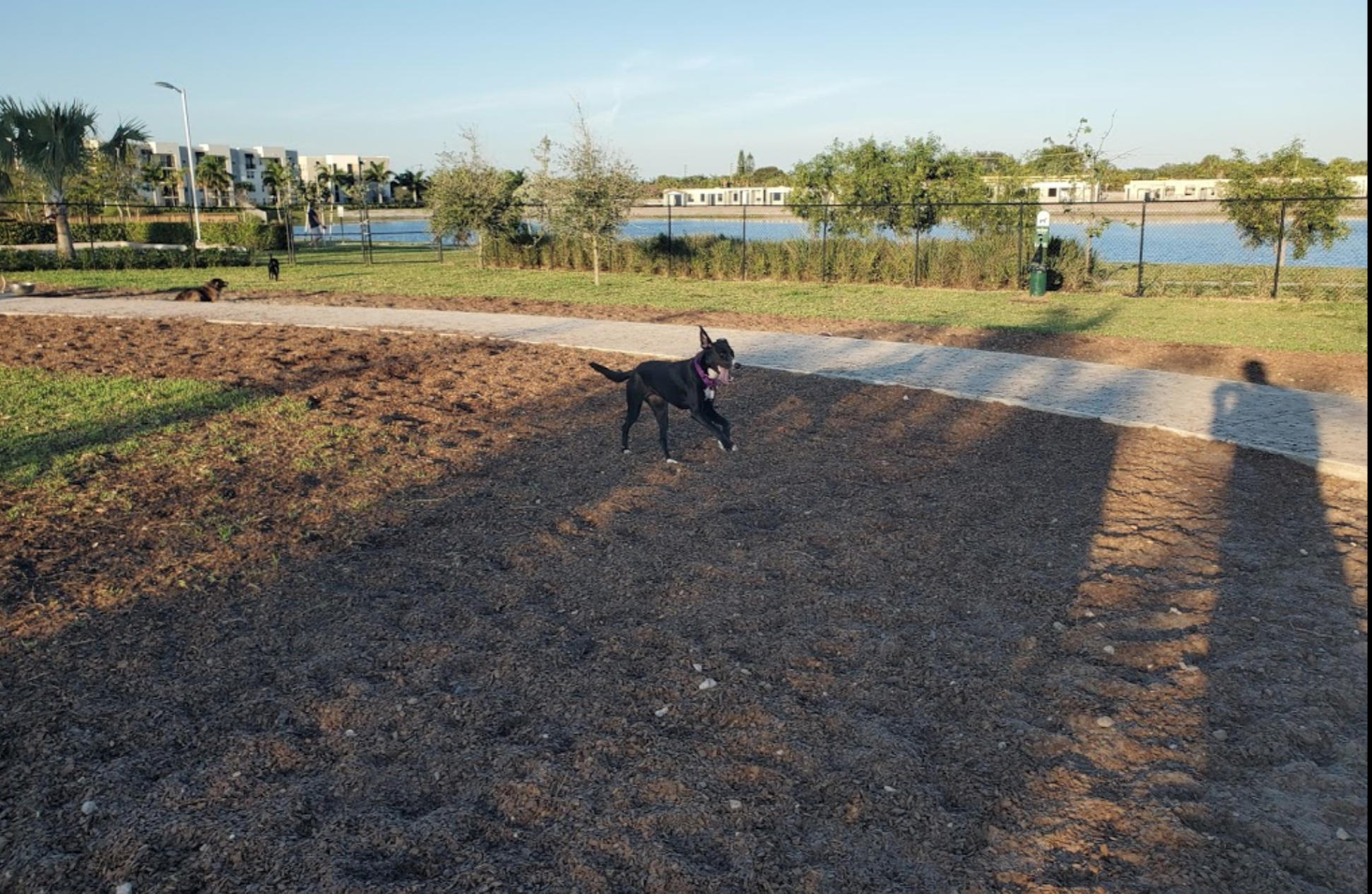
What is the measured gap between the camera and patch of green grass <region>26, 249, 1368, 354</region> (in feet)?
48.9

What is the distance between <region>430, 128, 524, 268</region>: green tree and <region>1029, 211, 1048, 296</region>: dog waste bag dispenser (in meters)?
16.3

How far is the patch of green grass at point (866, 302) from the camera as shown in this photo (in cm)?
1490

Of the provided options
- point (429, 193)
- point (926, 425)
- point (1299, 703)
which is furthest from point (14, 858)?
point (429, 193)

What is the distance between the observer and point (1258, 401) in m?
9.43

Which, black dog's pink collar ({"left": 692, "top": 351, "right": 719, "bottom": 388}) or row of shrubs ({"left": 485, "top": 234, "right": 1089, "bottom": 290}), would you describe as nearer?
black dog's pink collar ({"left": 692, "top": 351, "right": 719, "bottom": 388})

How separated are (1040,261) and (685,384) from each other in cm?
1557

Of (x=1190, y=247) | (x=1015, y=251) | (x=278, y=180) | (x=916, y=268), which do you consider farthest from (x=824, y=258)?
(x=278, y=180)

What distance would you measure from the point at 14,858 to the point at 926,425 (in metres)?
7.28

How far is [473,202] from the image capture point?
2938 cm

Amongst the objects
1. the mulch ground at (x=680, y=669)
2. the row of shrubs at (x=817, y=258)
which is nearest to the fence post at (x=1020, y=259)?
the row of shrubs at (x=817, y=258)

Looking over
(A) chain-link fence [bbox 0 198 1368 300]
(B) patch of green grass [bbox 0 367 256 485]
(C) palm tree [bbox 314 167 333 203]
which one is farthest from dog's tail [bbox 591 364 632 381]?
(C) palm tree [bbox 314 167 333 203]

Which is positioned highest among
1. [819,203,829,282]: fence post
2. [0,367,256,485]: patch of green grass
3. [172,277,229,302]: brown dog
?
[819,203,829,282]: fence post

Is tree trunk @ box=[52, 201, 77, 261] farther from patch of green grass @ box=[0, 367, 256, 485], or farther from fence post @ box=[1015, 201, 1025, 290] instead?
fence post @ box=[1015, 201, 1025, 290]

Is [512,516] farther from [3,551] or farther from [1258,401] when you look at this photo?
[1258,401]
